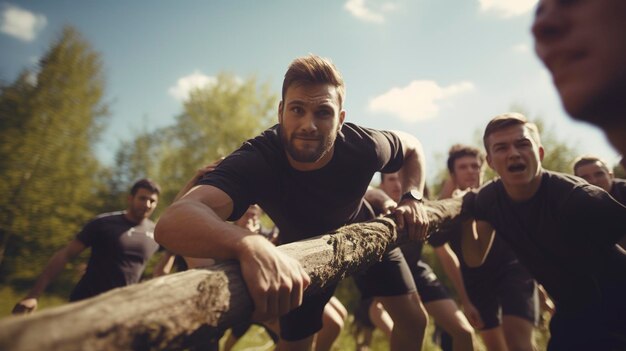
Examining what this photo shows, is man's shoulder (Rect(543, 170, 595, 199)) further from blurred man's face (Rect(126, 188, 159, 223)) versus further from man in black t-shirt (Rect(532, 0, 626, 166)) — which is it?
blurred man's face (Rect(126, 188, 159, 223))

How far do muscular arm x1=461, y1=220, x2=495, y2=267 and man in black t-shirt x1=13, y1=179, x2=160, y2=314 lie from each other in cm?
519

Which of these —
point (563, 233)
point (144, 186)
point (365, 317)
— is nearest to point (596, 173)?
point (563, 233)

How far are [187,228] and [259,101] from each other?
18092mm

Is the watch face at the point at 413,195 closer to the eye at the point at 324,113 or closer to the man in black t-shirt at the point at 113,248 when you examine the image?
the eye at the point at 324,113

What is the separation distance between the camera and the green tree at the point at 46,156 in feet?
Result: 31.8

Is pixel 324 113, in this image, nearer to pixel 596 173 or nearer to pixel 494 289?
pixel 494 289

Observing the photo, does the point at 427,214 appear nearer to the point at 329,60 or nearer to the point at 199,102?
the point at 329,60

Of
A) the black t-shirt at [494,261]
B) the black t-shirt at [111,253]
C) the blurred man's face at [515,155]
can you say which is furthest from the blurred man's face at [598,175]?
the black t-shirt at [111,253]

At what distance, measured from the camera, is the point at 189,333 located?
0.90 metres

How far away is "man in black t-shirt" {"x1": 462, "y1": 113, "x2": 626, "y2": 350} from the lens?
7.88 ft

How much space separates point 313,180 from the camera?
2.39 meters

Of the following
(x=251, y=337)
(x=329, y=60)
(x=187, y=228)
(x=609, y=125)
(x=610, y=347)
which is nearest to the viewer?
(x=609, y=125)

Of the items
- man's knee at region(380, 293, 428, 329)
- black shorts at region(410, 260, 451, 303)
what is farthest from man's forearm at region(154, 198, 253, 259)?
black shorts at region(410, 260, 451, 303)

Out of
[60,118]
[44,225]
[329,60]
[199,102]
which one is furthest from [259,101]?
[329,60]
